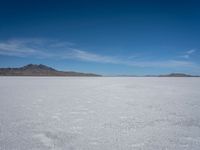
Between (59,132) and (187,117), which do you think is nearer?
(59,132)

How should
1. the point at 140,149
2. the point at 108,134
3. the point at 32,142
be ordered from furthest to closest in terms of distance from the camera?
the point at 108,134 < the point at 32,142 < the point at 140,149

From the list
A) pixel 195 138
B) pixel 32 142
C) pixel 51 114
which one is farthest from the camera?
pixel 51 114

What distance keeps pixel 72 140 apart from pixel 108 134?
0.56 m

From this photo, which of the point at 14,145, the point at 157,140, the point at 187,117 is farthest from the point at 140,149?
the point at 187,117

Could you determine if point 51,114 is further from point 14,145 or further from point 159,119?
point 159,119

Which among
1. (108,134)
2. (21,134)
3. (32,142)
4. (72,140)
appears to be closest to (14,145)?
(32,142)

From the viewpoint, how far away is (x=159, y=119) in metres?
4.12

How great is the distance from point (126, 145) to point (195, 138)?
1.03 meters

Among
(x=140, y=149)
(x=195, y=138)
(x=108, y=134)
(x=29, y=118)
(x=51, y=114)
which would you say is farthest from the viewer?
(x=51, y=114)

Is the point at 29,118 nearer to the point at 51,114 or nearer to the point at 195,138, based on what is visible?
the point at 51,114

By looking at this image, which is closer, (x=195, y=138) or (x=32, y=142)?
(x=32, y=142)

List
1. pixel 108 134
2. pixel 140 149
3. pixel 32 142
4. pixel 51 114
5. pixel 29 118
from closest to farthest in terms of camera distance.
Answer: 1. pixel 140 149
2. pixel 32 142
3. pixel 108 134
4. pixel 29 118
5. pixel 51 114

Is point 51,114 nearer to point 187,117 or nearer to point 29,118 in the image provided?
point 29,118

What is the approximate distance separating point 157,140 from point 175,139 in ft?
0.84
